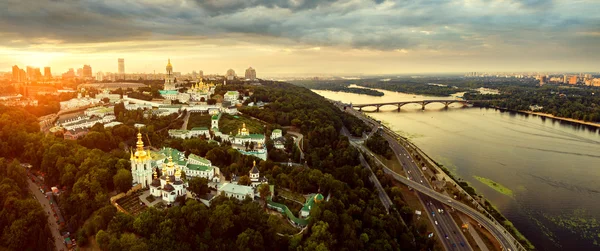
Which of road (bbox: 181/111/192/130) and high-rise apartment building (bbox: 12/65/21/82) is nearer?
road (bbox: 181/111/192/130)

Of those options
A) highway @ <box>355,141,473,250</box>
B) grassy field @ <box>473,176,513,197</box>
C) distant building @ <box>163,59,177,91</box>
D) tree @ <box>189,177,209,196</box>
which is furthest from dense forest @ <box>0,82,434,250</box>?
distant building @ <box>163,59,177,91</box>

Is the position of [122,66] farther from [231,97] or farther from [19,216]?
[19,216]

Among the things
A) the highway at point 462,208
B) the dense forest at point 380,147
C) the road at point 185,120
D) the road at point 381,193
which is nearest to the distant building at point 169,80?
the road at point 185,120

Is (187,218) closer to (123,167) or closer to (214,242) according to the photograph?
(214,242)

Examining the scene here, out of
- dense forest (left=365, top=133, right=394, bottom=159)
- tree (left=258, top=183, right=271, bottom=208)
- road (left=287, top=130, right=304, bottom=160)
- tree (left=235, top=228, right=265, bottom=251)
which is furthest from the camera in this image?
dense forest (left=365, top=133, right=394, bottom=159)

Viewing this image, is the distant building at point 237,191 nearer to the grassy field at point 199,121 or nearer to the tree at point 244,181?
the tree at point 244,181

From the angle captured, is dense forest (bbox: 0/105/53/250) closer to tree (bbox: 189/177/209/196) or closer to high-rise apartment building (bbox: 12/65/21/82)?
tree (bbox: 189/177/209/196)

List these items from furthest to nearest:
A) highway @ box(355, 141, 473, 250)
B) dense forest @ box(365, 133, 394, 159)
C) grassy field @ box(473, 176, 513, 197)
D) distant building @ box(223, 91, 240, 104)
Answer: distant building @ box(223, 91, 240, 104)
dense forest @ box(365, 133, 394, 159)
grassy field @ box(473, 176, 513, 197)
highway @ box(355, 141, 473, 250)
